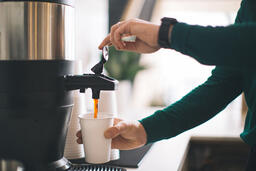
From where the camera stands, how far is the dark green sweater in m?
0.63

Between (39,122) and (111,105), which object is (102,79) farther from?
(111,105)

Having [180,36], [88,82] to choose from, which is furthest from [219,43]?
[88,82]

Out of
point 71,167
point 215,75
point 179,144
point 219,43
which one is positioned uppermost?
point 219,43

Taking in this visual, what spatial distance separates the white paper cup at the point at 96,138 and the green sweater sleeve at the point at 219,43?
26 centimetres

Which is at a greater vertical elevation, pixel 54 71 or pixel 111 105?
pixel 54 71

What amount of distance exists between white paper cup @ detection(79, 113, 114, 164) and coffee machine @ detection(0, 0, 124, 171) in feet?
0.20

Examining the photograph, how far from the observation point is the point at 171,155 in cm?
112

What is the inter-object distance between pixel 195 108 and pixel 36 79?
47 cm

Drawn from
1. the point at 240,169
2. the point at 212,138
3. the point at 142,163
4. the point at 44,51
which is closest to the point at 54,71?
the point at 44,51

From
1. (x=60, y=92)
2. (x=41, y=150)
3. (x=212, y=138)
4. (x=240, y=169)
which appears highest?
(x=60, y=92)

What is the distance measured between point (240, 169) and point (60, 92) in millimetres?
1217

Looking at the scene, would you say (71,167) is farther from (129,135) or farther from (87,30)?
(87,30)

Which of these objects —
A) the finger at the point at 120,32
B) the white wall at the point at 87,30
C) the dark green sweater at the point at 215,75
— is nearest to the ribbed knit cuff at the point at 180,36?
the dark green sweater at the point at 215,75

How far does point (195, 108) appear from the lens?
3.06ft
